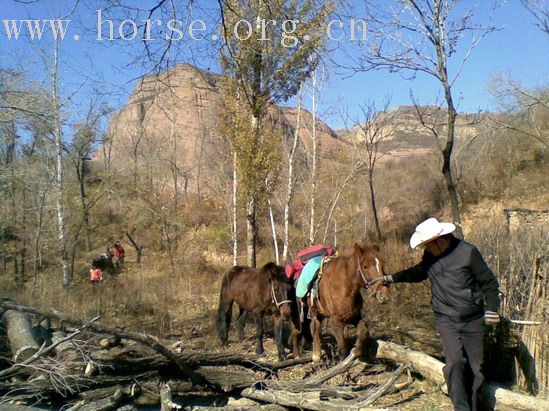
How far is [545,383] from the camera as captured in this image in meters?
5.52

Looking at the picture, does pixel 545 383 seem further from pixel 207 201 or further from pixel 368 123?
pixel 207 201

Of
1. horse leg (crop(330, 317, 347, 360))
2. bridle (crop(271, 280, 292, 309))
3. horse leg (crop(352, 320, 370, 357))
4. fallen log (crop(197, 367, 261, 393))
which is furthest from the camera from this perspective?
bridle (crop(271, 280, 292, 309))

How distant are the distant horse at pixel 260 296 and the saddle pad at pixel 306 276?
492 millimetres

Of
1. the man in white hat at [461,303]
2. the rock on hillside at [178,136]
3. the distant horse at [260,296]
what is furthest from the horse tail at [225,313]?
the man in white hat at [461,303]

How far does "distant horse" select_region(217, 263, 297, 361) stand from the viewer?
8.23 meters

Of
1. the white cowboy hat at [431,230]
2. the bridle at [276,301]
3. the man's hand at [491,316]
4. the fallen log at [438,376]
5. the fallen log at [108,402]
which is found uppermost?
the white cowboy hat at [431,230]

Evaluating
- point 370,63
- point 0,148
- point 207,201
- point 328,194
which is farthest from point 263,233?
point 370,63

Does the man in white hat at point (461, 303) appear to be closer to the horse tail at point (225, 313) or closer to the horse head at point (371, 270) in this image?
the horse head at point (371, 270)

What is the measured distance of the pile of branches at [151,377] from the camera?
5.39 m

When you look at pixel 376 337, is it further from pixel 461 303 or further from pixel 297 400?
pixel 461 303

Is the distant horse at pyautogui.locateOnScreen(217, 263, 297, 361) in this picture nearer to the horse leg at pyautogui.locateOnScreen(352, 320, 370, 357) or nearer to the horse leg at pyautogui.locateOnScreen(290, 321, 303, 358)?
the horse leg at pyautogui.locateOnScreen(290, 321, 303, 358)

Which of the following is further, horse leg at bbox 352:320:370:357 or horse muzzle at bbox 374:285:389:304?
horse leg at bbox 352:320:370:357

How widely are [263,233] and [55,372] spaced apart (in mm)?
23862

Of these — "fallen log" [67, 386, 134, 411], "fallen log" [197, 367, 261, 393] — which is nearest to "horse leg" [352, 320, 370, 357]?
"fallen log" [197, 367, 261, 393]
